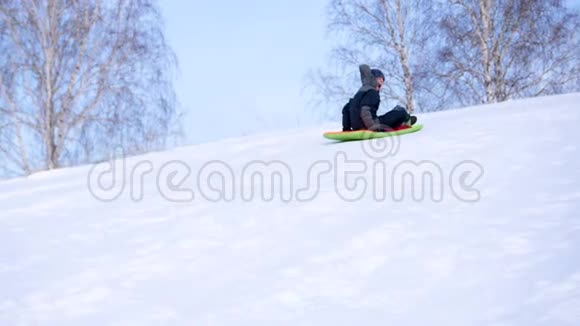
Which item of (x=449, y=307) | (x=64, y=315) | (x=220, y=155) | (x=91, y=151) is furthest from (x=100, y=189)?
(x=91, y=151)

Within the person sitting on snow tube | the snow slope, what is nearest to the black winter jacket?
the person sitting on snow tube

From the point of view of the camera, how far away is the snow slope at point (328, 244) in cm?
246

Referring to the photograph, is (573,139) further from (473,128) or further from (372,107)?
(372,107)

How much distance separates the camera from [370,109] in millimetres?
6375

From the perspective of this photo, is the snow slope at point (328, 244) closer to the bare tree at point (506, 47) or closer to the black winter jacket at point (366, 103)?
the black winter jacket at point (366, 103)

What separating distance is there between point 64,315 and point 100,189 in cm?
296

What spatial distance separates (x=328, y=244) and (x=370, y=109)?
11.4 feet

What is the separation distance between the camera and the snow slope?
8.06 feet

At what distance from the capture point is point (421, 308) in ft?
7.77

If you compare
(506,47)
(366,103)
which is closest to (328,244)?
(366,103)

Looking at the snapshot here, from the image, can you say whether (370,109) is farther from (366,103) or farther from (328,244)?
(328,244)

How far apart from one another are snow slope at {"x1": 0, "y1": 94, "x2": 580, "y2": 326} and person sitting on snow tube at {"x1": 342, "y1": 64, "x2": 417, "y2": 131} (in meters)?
1.01

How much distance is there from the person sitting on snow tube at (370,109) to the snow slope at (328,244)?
3.31 feet

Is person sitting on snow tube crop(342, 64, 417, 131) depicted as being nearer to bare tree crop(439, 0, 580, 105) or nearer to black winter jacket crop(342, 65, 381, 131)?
black winter jacket crop(342, 65, 381, 131)
